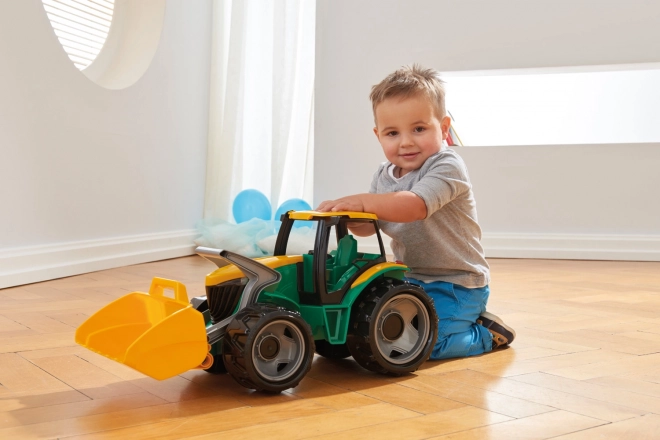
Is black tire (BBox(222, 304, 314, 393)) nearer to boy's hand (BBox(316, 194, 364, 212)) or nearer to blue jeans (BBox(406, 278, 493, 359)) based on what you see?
boy's hand (BBox(316, 194, 364, 212))

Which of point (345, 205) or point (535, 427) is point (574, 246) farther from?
point (535, 427)

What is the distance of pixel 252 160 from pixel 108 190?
1.05 m

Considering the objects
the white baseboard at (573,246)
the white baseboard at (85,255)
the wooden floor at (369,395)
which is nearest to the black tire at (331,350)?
the wooden floor at (369,395)

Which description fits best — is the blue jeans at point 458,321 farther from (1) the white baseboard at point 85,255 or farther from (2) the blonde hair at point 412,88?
(1) the white baseboard at point 85,255

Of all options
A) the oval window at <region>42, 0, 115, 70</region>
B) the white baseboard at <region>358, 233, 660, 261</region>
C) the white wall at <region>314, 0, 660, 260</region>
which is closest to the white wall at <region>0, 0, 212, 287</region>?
the oval window at <region>42, 0, 115, 70</region>

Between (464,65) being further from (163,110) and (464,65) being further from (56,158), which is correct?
(56,158)

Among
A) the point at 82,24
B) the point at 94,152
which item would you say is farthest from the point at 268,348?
the point at 82,24

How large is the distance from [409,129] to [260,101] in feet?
8.20

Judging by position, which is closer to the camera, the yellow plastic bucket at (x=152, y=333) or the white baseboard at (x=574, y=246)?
the yellow plastic bucket at (x=152, y=333)

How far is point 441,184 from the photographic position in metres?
1.54

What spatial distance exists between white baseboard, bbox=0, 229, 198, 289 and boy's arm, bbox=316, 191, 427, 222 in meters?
1.56

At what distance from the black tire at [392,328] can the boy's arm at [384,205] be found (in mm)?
138

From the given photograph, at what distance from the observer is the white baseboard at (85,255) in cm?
258

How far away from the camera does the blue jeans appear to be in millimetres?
1607
